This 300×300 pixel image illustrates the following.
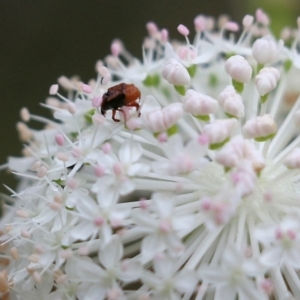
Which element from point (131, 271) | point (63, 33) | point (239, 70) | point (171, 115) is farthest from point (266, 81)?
point (63, 33)

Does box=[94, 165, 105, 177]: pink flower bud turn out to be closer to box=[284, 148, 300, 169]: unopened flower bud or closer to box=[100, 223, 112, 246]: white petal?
box=[100, 223, 112, 246]: white petal

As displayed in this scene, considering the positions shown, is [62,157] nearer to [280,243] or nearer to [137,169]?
[137,169]

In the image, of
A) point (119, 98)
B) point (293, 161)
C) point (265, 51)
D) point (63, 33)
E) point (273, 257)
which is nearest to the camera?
point (273, 257)

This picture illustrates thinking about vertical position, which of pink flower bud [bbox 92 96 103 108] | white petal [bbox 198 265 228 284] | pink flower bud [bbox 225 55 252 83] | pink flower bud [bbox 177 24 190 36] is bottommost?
white petal [bbox 198 265 228 284]

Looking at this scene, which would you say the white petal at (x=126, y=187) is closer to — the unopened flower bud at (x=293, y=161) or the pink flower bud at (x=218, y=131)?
the pink flower bud at (x=218, y=131)

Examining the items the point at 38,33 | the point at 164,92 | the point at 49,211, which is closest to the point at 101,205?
the point at 49,211

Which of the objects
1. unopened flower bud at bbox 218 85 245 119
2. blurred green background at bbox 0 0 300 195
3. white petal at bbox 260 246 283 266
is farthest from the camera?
blurred green background at bbox 0 0 300 195

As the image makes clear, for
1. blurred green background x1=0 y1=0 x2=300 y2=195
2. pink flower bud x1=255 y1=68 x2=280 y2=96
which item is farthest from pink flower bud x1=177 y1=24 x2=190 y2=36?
blurred green background x1=0 y1=0 x2=300 y2=195
